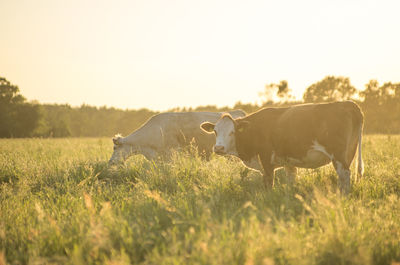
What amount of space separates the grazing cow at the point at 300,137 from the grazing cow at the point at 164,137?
3.87 m

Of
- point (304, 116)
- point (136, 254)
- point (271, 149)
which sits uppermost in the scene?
point (304, 116)

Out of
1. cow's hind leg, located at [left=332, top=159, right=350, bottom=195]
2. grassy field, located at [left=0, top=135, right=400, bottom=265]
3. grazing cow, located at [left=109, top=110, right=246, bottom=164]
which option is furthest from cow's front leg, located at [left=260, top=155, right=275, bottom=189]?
grazing cow, located at [left=109, top=110, right=246, bottom=164]

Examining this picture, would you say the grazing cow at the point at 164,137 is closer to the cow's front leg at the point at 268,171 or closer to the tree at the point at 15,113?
the cow's front leg at the point at 268,171

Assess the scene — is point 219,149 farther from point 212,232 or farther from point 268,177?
point 212,232

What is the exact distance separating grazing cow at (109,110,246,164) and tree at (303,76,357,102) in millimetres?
50514

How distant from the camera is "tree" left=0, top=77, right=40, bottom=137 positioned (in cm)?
3519

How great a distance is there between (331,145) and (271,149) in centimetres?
99

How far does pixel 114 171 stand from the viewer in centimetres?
700

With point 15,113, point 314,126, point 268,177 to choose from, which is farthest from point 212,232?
point 15,113

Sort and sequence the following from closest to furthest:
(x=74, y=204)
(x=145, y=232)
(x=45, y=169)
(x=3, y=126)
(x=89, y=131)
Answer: (x=145, y=232)
(x=74, y=204)
(x=45, y=169)
(x=3, y=126)
(x=89, y=131)

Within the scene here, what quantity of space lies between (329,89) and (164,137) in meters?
55.6

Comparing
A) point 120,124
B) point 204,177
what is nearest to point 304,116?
point 204,177

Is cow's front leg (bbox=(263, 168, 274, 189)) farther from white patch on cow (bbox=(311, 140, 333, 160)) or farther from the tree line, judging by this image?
the tree line

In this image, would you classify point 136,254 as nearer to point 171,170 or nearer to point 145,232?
point 145,232
